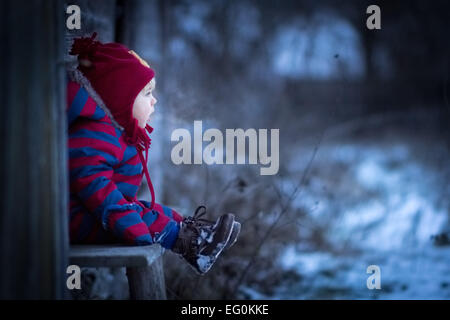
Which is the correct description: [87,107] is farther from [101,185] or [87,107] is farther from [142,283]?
[142,283]

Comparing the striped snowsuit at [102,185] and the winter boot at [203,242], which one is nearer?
the striped snowsuit at [102,185]

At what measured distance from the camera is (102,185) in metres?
1.94

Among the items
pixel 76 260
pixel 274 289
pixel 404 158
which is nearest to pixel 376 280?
pixel 274 289

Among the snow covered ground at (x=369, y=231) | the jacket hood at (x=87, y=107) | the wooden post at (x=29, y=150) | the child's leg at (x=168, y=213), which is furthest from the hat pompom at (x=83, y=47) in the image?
the snow covered ground at (x=369, y=231)

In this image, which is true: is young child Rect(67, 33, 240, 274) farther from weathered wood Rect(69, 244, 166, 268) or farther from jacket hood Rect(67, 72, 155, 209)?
weathered wood Rect(69, 244, 166, 268)

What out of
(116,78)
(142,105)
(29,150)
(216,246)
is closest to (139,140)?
(142,105)

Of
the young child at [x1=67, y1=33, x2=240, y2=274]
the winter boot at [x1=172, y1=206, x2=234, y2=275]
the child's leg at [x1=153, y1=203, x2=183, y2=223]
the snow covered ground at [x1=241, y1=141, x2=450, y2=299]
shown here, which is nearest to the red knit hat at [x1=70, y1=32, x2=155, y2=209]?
the young child at [x1=67, y1=33, x2=240, y2=274]

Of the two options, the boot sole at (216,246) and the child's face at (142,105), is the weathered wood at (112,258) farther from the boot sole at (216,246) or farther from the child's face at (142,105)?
the child's face at (142,105)

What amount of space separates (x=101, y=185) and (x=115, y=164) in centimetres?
16

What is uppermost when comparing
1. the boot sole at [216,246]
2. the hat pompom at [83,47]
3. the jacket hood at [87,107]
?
the hat pompom at [83,47]

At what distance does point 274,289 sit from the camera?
3.74 m

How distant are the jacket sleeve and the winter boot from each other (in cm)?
14

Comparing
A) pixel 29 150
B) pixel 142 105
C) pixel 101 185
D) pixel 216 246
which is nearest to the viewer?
pixel 29 150

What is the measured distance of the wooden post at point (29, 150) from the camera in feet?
4.92
